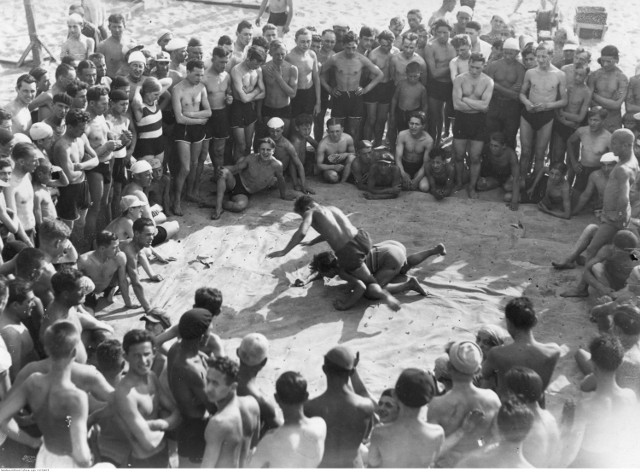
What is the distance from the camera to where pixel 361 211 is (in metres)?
11.2

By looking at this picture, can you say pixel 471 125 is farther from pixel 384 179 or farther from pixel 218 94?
pixel 218 94

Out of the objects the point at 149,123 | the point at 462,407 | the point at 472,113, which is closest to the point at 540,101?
the point at 472,113

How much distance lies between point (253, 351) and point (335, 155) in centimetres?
639

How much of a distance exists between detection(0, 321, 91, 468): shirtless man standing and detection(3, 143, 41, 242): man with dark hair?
9.65ft

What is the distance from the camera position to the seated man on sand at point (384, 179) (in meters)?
11.6

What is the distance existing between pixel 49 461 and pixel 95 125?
481cm

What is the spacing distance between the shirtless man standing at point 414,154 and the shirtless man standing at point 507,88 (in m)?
0.92

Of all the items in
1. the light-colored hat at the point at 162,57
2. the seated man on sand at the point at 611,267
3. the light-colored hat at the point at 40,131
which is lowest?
the seated man on sand at the point at 611,267

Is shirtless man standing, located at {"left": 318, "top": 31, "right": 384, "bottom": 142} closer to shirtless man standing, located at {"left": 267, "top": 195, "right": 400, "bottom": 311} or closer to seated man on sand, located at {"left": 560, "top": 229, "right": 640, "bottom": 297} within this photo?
shirtless man standing, located at {"left": 267, "top": 195, "right": 400, "bottom": 311}

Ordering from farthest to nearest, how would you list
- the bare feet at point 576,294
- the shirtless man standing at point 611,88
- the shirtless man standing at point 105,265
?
the shirtless man standing at point 611,88 → the bare feet at point 576,294 → the shirtless man standing at point 105,265

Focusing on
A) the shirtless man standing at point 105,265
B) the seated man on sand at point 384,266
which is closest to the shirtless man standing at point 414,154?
the seated man on sand at point 384,266

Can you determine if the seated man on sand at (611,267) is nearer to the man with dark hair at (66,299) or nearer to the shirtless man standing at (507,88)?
the shirtless man standing at (507,88)

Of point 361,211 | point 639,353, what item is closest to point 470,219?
point 361,211

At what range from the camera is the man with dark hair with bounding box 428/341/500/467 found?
5.97 metres
